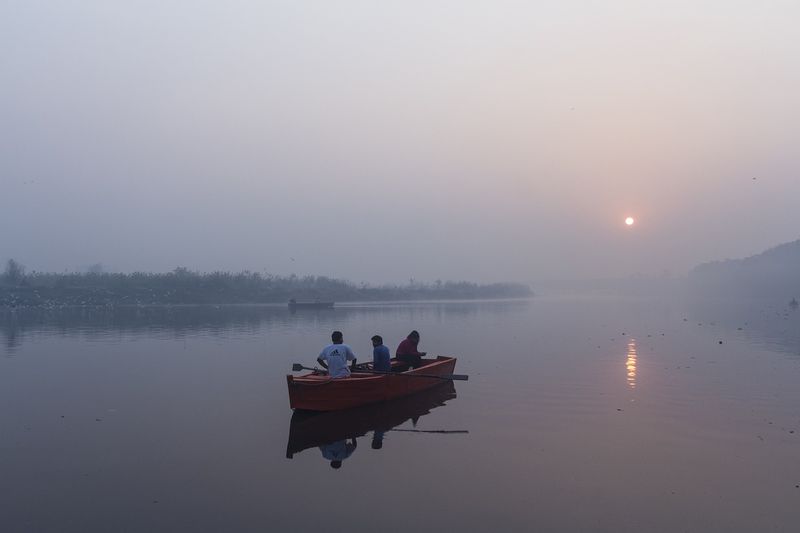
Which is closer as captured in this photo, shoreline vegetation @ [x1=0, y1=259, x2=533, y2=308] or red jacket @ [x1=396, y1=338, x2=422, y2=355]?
red jacket @ [x1=396, y1=338, x2=422, y2=355]

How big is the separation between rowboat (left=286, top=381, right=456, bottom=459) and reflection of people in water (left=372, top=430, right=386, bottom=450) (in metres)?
0.03

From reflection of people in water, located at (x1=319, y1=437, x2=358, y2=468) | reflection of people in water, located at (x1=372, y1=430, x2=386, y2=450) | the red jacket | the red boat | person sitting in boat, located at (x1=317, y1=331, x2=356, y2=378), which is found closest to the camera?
reflection of people in water, located at (x1=319, y1=437, x2=358, y2=468)

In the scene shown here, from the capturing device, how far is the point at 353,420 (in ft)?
62.0

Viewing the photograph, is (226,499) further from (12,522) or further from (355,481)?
(12,522)

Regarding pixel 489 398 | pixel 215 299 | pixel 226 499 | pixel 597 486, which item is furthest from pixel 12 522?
pixel 215 299

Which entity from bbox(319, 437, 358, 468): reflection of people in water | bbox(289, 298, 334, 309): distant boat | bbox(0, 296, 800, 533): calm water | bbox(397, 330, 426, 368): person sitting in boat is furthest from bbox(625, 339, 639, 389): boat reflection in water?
bbox(289, 298, 334, 309): distant boat

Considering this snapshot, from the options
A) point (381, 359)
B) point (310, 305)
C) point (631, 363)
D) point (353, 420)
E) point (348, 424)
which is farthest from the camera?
point (310, 305)

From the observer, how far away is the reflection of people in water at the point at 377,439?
1591 centimetres

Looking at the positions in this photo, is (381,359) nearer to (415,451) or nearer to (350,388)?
(350,388)

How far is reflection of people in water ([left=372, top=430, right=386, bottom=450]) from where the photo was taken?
626 inches

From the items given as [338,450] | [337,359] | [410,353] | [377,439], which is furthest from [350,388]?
[410,353]

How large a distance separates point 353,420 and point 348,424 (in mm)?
527

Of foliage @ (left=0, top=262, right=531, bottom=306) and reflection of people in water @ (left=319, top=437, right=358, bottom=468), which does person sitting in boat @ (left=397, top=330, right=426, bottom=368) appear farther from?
foliage @ (left=0, top=262, right=531, bottom=306)

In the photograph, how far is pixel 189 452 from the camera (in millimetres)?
15055
